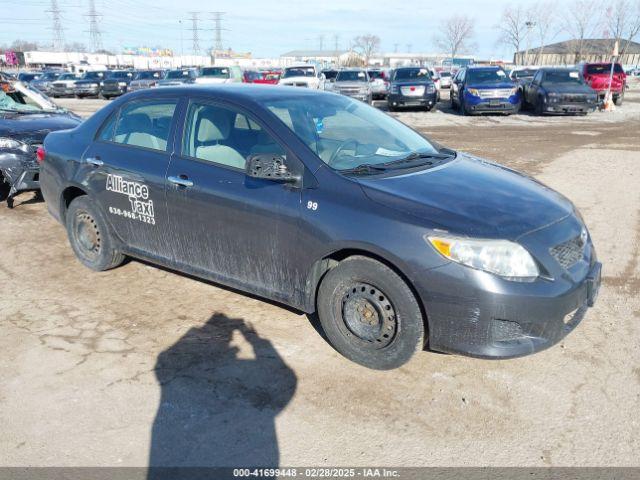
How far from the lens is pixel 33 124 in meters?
7.08

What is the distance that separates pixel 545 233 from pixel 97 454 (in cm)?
271

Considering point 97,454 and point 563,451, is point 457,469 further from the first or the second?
point 97,454

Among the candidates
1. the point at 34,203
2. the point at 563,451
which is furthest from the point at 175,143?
the point at 34,203

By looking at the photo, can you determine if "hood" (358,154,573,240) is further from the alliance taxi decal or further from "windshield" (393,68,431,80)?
"windshield" (393,68,431,80)

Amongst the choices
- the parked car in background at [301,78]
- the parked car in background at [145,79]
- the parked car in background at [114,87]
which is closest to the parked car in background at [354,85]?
the parked car in background at [301,78]

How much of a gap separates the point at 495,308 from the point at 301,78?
2245 cm

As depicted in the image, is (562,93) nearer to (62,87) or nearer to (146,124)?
(146,124)

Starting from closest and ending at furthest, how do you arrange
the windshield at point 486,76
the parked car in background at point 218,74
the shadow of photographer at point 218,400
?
the shadow of photographer at point 218,400, the windshield at point 486,76, the parked car in background at point 218,74

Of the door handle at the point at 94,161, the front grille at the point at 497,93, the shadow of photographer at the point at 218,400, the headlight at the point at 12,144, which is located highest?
the front grille at the point at 497,93

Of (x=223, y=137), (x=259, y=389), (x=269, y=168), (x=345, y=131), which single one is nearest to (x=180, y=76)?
(x=223, y=137)

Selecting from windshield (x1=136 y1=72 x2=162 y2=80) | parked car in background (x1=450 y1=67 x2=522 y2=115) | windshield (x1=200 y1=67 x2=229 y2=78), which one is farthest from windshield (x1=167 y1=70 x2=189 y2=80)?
parked car in background (x1=450 y1=67 x2=522 y2=115)

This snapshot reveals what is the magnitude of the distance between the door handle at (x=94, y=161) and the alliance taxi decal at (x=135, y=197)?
6.2 inches

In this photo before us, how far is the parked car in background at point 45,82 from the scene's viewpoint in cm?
3212

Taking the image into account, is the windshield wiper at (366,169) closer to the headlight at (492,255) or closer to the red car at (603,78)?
the headlight at (492,255)
